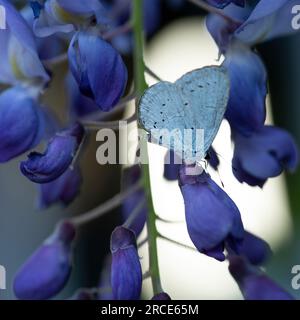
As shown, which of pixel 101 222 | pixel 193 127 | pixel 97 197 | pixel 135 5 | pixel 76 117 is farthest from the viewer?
pixel 97 197

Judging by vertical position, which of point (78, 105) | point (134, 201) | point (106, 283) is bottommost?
point (106, 283)

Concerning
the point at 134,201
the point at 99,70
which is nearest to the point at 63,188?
the point at 134,201

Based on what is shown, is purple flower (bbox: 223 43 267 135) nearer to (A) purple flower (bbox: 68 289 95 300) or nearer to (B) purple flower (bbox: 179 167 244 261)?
(B) purple flower (bbox: 179 167 244 261)

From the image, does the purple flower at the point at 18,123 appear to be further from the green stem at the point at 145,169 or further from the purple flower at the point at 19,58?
the green stem at the point at 145,169

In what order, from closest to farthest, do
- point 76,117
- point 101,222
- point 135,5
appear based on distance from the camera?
point 135,5
point 76,117
point 101,222

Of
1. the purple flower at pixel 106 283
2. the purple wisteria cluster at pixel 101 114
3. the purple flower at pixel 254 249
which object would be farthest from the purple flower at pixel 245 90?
the purple flower at pixel 106 283

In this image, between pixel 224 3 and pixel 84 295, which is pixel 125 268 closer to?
pixel 84 295

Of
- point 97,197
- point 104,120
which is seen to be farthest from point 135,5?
point 97,197
